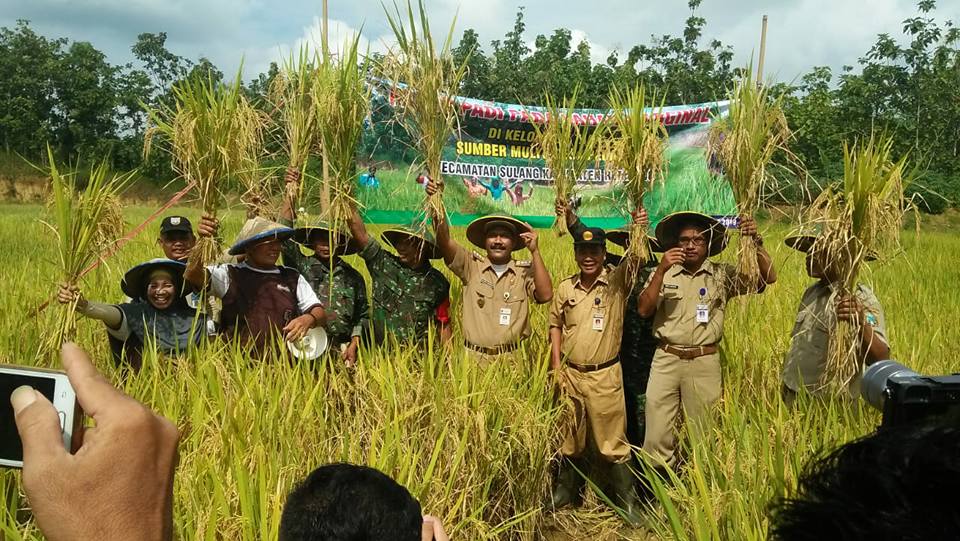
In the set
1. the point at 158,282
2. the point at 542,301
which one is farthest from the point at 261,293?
the point at 542,301

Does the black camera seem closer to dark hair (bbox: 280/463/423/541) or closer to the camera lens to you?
the camera lens

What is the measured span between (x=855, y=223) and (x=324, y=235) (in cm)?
280

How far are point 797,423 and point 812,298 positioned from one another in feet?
3.18

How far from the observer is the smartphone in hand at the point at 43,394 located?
0.81 meters

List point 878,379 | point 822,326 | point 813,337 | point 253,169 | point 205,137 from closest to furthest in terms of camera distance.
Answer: point 878,379, point 205,137, point 253,169, point 822,326, point 813,337

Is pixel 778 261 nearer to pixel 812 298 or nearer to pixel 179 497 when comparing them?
pixel 812 298

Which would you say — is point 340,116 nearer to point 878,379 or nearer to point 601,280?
point 601,280

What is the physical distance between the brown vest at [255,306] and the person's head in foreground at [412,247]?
722 millimetres

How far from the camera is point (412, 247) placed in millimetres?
3723

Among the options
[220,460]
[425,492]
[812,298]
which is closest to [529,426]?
[425,492]

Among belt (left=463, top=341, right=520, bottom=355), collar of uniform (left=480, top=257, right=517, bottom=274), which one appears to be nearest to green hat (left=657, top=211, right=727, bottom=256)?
collar of uniform (left=480, top=257, right=517, bottom=274)

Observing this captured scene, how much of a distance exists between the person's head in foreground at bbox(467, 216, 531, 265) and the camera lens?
238 centimetres

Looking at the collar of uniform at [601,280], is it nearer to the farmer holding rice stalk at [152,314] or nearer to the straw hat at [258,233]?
the straw hat at [258,233]

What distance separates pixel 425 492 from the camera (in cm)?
227
